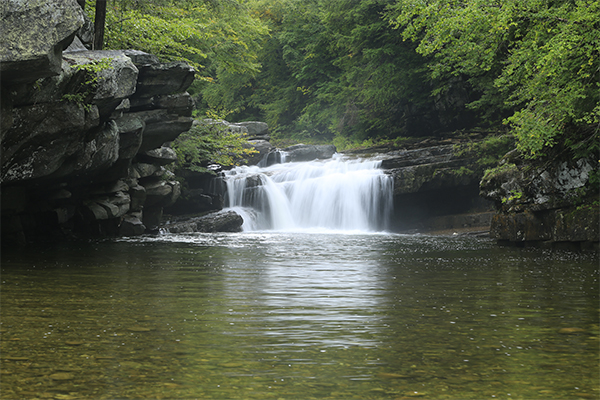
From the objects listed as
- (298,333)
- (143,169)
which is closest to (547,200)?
(298,333)

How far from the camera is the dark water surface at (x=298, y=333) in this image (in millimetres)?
4066

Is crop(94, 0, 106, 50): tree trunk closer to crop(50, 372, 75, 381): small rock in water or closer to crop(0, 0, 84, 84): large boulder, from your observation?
crop(0, 0, 84, 84): large boulder

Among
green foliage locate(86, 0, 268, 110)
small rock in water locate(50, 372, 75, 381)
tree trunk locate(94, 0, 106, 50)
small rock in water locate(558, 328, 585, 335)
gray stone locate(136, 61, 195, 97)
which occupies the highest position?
green foliage locate(86, 0, 268, 110)

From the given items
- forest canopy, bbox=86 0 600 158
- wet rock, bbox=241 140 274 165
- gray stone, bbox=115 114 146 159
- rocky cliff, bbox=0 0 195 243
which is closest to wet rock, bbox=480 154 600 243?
forest canopy, bbox=86 0 600 158

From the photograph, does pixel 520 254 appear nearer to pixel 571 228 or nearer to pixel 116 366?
pixel 571 228

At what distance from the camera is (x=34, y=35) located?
9.34m

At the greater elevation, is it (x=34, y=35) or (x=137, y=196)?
(x=34, y=35)

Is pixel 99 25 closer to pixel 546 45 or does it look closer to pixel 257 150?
pixel 546 45

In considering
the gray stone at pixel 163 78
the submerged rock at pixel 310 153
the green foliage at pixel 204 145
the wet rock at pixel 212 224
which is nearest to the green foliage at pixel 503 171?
the gray stone at pixel 163 78

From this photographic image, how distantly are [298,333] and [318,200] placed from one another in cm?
2416

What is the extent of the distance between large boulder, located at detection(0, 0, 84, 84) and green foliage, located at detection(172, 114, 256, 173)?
15888mm

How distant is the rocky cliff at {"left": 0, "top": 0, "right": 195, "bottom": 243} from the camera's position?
9.74 meters

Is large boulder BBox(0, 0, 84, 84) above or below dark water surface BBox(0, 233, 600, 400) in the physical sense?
above

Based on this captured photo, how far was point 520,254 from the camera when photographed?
47.4 feet
